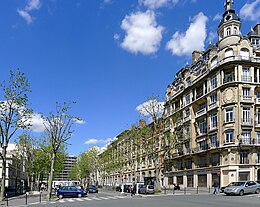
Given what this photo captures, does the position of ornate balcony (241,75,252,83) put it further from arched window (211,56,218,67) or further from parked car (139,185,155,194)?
parked car (139,185,155,194)

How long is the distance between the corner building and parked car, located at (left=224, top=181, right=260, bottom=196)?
36.5ft

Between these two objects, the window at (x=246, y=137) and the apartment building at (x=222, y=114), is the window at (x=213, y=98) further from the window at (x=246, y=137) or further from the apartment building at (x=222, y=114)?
the window at (x=246, y=137)

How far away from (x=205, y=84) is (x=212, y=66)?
3605 mm

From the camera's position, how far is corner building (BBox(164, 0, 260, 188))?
162ft

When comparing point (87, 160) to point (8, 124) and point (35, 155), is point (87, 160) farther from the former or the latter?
point (8, 124)

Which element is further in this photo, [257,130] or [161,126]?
[161,126]

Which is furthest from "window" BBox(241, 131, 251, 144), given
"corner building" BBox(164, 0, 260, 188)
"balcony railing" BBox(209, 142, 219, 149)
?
"balcony railing" BBox(209, 142, 219, 149)

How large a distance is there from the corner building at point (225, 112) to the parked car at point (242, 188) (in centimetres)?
1111

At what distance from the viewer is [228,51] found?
2106 inches

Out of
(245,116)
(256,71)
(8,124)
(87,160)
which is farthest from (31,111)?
(87,160)

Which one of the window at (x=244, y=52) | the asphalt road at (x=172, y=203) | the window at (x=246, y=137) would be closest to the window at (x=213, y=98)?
the window at (x=246, y=137)

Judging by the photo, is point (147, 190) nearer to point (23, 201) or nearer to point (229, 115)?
point (229, 115)

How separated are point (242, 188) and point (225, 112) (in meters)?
17.3

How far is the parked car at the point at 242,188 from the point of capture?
117ft
